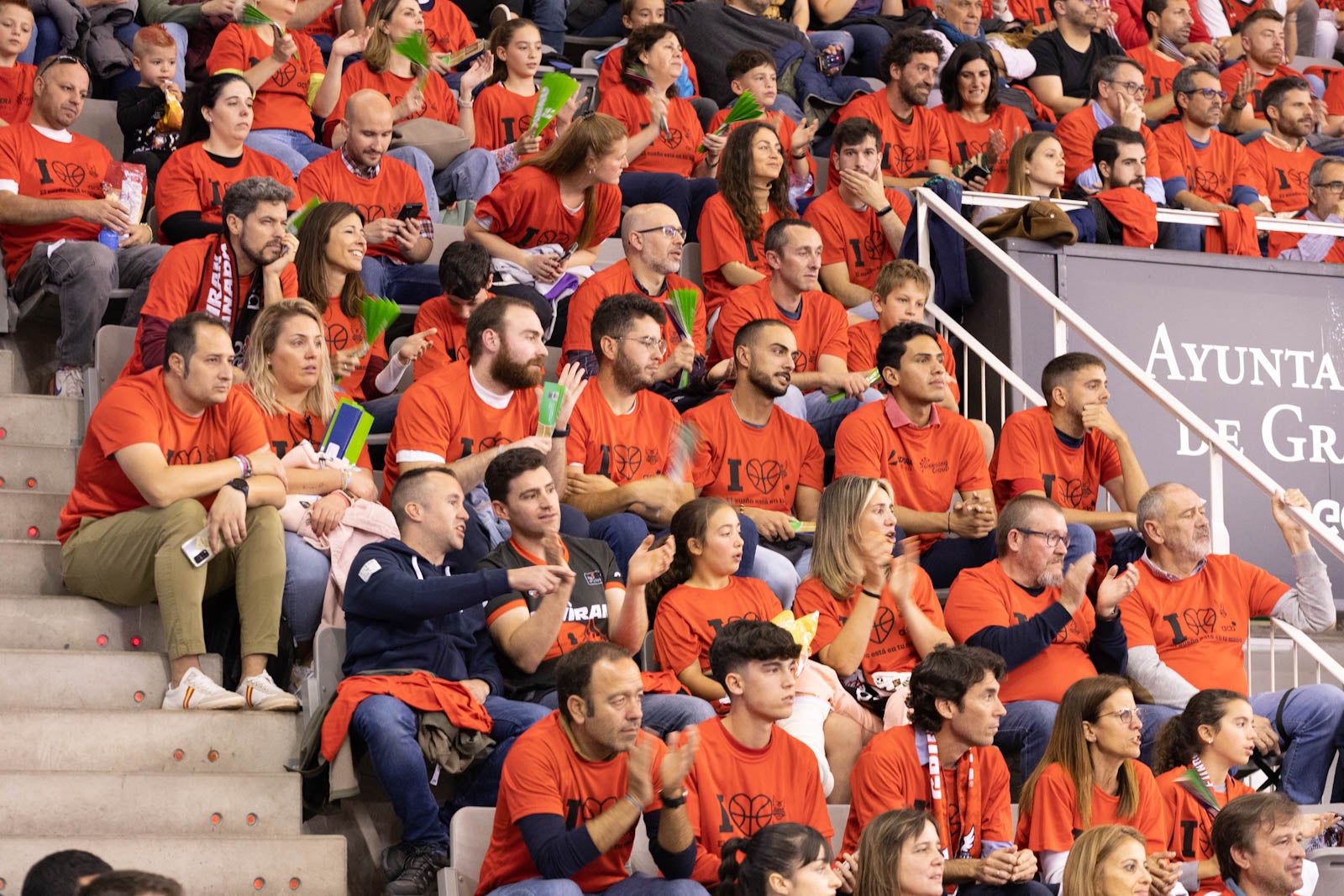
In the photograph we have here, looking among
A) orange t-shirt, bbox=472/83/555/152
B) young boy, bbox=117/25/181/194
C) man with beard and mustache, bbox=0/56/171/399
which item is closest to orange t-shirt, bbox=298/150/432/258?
young boy, bbox=117/25/181/194

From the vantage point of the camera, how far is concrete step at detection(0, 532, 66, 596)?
6055 mm

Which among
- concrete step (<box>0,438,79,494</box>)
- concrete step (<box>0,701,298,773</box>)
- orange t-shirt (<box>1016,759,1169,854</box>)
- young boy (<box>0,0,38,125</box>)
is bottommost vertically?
orange t-shirt (<box>1016,759,1169,854</box>)

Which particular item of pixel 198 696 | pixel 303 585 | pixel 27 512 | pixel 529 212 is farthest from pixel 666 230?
pixel 198 696

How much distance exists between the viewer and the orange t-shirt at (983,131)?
31.0 ft

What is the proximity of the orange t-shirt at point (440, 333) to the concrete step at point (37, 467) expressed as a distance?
1291mm

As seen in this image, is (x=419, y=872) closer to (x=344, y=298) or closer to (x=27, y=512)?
(x=27, y=512)

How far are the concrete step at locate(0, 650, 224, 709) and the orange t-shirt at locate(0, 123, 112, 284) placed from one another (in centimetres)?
211

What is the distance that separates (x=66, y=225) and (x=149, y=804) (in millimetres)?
2868

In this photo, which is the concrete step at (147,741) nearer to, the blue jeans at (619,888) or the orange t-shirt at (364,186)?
the blue jeans at (619,888)

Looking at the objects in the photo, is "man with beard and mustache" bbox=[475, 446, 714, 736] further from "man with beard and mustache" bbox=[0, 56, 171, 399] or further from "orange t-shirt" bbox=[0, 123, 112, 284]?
"orange t-shirt" bbox=[0, 123, 112, 284]

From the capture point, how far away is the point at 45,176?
761 centimetres

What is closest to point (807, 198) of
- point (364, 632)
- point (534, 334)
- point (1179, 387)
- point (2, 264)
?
point (1179, 387)

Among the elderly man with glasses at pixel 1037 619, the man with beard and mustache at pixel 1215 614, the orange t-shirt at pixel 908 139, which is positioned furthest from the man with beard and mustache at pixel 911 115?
the elderly man with glasses at pixel 1037 619

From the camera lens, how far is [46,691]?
563 centimetres
